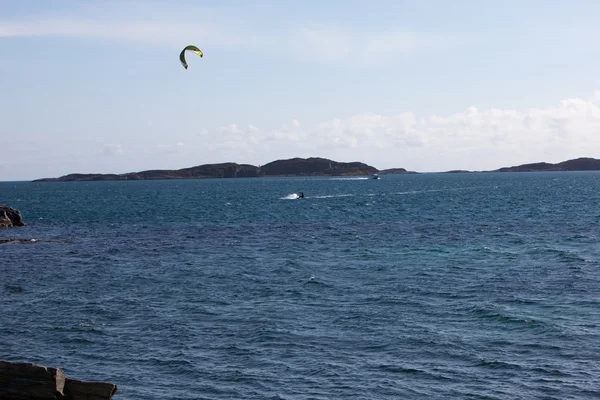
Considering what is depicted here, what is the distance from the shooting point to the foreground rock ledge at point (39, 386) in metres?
17.6

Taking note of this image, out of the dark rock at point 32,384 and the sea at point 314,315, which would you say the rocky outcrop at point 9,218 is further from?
the dark rock at point 32,384

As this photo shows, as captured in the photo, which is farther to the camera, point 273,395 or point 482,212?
point 482,212

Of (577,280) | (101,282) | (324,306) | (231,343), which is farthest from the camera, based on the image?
(101,282)

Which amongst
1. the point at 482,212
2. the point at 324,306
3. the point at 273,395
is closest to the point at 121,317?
the point at 324,306

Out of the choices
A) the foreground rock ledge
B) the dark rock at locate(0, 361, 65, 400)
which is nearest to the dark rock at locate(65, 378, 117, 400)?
the foreground rock ledge

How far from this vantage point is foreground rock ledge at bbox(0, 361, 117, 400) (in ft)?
57.8

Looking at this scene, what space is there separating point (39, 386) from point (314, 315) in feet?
55.8

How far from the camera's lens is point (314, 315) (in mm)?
33125

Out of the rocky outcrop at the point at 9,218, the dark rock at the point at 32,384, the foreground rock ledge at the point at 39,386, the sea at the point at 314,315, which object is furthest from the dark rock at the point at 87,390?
the rocky outcrop at the point at 9,218

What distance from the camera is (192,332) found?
30.5 metres

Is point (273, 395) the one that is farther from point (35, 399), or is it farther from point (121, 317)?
point (121, 317)

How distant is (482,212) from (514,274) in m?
55.3

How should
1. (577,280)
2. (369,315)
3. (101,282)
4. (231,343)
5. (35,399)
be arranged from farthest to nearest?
(101,282)
(577,280)
(369,315)
(231,343)
(35,399)

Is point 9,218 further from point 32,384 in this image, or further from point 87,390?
point 87,390
